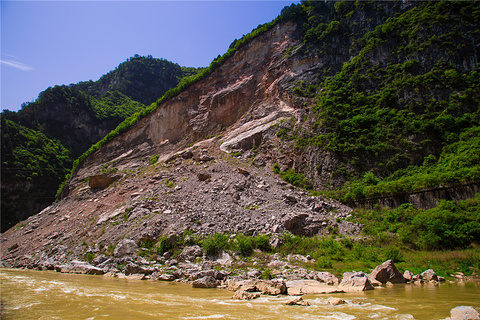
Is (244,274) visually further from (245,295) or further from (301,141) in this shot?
(301,141)

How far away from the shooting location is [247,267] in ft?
42.5

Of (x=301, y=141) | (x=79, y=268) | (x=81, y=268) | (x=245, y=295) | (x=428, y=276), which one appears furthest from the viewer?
(x=301, y=141)

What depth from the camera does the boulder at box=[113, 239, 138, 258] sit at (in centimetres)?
1578

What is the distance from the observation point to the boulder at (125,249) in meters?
15.8

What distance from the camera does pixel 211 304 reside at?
7.56m

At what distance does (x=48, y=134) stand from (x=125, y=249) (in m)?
47.9

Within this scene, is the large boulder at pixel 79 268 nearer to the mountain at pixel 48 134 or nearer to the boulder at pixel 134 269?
the boulder at pixel 134 269

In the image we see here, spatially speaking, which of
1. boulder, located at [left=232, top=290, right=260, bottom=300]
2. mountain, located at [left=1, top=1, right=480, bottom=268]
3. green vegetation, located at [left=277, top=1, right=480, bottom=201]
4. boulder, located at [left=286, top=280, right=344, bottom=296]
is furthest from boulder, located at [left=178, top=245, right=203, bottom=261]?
green vegetation, located at [left=277, top=1, right=480, bottom=201]

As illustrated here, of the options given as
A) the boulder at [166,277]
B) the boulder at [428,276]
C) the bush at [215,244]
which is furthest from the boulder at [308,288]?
the boulder at [166,277]

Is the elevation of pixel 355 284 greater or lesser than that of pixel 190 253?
lesser

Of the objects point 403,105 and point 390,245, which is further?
point 403,105

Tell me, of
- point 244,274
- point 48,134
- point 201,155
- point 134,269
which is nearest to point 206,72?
point 201,155

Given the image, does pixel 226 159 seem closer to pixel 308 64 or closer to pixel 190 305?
pixel 308 64

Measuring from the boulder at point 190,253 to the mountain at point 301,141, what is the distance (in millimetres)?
1409
